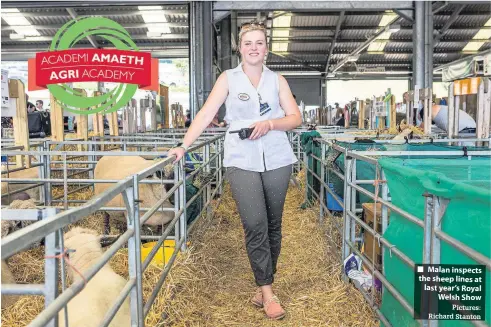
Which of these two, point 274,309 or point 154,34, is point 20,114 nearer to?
point 274,309

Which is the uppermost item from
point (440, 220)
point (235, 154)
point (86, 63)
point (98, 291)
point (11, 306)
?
point (86, 63)

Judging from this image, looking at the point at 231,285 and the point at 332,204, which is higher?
the point at 332,204

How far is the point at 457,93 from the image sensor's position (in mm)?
4898

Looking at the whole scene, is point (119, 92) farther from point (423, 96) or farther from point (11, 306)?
point (11, 306)

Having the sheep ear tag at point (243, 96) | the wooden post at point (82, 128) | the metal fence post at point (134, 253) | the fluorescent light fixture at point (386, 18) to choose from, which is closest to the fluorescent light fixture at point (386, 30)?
the fluorescent light fixture at point (386, 18)

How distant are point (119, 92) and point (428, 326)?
8.38m

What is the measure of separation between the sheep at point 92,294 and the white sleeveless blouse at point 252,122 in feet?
3.07

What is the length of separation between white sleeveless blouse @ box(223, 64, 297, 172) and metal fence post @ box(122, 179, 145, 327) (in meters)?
0.91

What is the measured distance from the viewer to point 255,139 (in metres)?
2.93

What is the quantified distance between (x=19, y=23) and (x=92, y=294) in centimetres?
1779

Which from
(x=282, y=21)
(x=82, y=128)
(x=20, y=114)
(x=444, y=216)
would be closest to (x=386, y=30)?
(x=282, y=21)

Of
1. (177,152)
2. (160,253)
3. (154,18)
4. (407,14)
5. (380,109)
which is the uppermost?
(154,18)

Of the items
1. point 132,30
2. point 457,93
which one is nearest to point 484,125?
point 457,93

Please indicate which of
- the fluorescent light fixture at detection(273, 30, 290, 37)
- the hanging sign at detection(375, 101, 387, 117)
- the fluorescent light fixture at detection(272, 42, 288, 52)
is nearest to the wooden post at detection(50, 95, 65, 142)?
the hanging sign at detection(375, 101, 387, 117)
